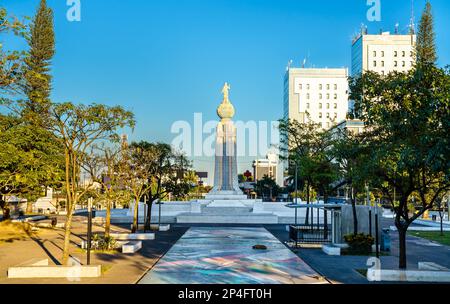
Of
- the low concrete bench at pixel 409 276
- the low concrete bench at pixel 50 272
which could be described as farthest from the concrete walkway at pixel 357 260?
the low concrete bench at pixel 50 272

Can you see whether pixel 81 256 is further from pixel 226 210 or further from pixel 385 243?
pixel 226 210

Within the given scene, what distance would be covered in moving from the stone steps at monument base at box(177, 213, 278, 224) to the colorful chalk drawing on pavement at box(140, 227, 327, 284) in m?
20.2

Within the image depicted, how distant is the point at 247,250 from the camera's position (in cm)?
3019

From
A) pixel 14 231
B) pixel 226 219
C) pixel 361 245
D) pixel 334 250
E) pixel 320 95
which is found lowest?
pixel 226 219

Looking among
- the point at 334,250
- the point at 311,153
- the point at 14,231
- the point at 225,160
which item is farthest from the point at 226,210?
the point at 334,250

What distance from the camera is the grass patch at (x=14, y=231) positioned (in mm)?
36381

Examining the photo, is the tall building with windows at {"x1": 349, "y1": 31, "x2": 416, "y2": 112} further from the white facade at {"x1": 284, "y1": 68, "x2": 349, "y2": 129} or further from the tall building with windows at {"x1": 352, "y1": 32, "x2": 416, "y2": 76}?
the white facade at {"x1": 284, "y1": 68, "x2": 349, "y2": 129}

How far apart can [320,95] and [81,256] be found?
147 meters

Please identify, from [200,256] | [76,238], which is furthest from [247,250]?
[76,238]

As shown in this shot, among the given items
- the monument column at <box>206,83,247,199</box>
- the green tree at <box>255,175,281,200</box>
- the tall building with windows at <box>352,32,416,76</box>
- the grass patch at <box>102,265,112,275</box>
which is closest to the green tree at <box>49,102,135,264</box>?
the grass patch at <box>102,265,112,275</box>

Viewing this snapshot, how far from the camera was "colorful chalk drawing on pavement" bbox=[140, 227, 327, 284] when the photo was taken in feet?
65.6

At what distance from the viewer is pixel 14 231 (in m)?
39.8

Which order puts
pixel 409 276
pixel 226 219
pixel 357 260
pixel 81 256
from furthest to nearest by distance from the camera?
1. pixel 226 219
2. pixel 81 256
3. pixel 357 260
4. pixel 409 276

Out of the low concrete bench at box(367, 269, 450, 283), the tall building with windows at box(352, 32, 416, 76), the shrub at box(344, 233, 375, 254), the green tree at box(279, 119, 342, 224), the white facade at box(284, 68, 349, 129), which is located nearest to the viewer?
the low concrete bench at box(367, 269, 450, 283)
